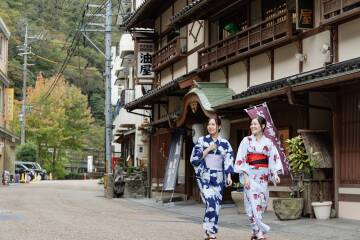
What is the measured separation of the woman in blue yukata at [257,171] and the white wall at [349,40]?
4131 mm

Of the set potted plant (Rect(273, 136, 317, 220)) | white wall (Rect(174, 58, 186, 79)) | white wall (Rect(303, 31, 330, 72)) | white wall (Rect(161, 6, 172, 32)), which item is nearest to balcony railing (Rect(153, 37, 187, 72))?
white wall (Rect(174, 58, 186, 79))

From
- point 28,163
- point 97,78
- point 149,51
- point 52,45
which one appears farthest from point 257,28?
point 97,78

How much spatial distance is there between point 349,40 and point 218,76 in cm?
757

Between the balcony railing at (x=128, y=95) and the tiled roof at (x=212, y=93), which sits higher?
the balcony railing at (x=128, y=95)

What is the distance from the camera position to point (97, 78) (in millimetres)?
83250

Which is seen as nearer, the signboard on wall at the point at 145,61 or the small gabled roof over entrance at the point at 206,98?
the small gabled roof over entrance at the point at 206,98

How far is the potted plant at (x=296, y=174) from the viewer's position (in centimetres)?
1394

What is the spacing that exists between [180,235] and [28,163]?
49095 millimetres

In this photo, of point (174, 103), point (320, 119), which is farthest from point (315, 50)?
point (174, 103)

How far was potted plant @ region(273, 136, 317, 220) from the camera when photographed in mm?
13938

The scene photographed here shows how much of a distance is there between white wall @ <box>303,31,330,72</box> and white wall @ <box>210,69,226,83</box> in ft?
17.0

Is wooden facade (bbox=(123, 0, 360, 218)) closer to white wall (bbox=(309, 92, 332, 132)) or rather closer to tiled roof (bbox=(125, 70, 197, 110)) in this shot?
white wall (bbox=(309, 92, 332, 132))

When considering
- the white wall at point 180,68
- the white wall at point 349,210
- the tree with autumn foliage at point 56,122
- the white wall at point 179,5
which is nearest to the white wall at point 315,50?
the white wall at point 349,210

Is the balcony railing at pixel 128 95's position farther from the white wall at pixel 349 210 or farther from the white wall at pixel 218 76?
the white wall at pixel 349 210
